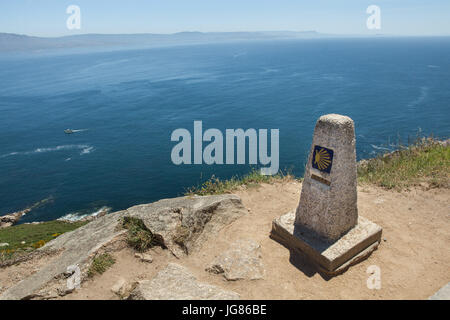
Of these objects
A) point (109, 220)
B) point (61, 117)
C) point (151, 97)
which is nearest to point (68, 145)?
point (61, 117)

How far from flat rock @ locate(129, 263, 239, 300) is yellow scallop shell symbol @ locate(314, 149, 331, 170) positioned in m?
3.66

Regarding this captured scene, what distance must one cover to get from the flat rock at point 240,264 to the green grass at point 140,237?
1.83m

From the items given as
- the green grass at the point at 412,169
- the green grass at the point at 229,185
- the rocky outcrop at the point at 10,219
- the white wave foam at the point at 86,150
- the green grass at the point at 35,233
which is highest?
the green grass at the point at 412,169

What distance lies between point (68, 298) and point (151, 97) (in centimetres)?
7300

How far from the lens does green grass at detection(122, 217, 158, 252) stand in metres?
7.78

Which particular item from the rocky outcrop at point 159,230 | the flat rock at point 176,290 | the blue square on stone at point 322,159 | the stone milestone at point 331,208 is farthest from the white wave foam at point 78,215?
the blue square on stone at point 322,159

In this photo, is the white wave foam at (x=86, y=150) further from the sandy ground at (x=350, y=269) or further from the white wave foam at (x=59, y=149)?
the sandy ground at (x=350, y=269)

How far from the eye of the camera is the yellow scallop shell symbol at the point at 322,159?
6.92 metres

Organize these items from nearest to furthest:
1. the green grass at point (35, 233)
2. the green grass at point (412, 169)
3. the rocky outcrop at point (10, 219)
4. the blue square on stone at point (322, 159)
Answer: the blue square on stone at point (322, 159)
the green grass at point (412, 169)
the green grass at point (35, 233)
the rocky outcrop at point (10, 219)

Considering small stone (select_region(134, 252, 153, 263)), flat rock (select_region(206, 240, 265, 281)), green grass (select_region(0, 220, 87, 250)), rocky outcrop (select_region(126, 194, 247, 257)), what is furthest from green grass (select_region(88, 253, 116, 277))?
green grass (select_region(0, 220, 87, 250))

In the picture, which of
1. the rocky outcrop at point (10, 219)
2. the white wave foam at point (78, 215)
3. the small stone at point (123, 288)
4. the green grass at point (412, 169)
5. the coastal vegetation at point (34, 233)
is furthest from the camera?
the white wave foam at point (78, 215)

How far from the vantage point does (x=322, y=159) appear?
7.05 metres

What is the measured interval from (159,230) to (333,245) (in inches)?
183

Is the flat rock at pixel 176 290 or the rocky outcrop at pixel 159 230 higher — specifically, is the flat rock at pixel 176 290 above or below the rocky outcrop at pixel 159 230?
below
